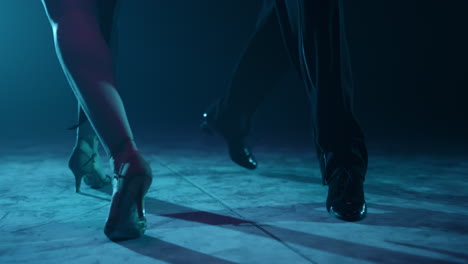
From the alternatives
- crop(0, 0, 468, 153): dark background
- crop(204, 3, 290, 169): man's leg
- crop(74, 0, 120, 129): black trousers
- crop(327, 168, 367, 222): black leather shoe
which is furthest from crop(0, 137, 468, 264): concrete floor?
crop(0, 0, 468, 153): dark background

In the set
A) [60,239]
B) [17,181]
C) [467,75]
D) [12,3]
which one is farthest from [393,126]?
[12,3]

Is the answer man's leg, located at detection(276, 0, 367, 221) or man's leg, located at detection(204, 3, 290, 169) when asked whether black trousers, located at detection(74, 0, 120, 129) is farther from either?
man's leg, located at detection(204, 3, 290, 169)

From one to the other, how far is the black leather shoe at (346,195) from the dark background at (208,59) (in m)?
3.08

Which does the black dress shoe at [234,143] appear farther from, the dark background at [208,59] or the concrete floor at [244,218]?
the dark background at [208,59]

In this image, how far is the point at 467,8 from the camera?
16.7 feet

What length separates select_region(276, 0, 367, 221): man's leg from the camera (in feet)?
3.86

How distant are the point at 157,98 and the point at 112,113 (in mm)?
4095

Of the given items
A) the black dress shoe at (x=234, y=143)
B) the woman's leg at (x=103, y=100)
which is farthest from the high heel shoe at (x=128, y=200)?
the black dress shoe at (x=234, y=143)

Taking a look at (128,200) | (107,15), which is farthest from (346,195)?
(107,15)

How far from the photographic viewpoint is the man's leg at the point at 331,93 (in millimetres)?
1176

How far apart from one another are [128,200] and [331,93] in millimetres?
552

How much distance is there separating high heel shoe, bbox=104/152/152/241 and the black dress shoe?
2.89 ft

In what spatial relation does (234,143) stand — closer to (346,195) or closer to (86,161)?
(86,161)

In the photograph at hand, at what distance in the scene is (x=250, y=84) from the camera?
74.4 inches
